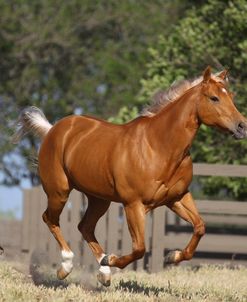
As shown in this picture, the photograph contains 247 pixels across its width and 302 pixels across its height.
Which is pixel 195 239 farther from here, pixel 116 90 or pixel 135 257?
pixel 116 90

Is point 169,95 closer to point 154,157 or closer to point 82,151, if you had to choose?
point 154,157

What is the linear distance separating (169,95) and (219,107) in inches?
30.5

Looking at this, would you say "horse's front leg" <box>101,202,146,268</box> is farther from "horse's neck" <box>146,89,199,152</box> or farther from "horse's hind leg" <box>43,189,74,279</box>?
"horse's hind leg" <box>43,189,74,279</box>

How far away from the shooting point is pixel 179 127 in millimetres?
8172

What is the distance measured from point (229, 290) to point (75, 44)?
20032mm

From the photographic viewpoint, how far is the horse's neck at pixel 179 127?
814 cm

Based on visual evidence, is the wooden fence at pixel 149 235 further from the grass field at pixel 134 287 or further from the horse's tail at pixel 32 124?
the horse's tail at pixel 32 124

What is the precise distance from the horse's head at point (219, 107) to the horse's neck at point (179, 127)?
0.11m

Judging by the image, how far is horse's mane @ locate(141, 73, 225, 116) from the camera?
8469 millimetres

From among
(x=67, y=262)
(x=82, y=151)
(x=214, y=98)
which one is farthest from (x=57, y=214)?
(x=214, y=98)

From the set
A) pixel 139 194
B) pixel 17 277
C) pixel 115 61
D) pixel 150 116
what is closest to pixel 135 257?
pixel 139 194

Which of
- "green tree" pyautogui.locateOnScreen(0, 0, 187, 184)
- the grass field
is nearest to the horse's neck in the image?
the grass field

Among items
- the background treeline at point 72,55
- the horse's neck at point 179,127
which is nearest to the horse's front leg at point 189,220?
the horse's neck at point 179,127

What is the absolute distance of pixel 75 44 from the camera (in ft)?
93.7
